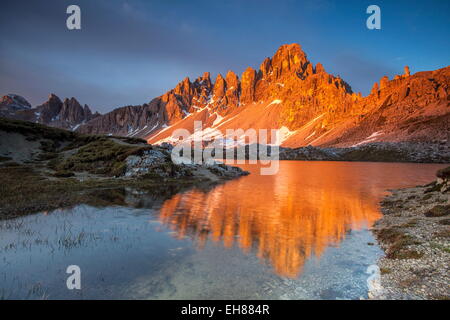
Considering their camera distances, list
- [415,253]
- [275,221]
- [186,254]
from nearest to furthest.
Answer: [415,253] → [186,254] → [275,221]

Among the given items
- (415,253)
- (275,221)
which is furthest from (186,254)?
(415,253)

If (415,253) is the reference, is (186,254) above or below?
below

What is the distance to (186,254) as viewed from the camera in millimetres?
11984

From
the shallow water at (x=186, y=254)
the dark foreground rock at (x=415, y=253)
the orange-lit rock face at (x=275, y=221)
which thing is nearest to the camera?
the dark foreground rock at (x=415, y=253)

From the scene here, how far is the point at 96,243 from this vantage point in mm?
12922

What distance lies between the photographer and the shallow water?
346 inches

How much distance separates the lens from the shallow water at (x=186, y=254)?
879 centimetres

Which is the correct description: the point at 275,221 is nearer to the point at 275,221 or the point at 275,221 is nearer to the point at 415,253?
the point at 275,221

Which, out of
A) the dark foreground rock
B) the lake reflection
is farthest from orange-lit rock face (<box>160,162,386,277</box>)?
the dark foreground rock

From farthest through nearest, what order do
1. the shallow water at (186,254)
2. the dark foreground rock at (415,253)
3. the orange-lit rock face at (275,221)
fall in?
the orange-lit rock face at (275,221), the shallow water at (186,254), the dark foreground rock at (415,253)

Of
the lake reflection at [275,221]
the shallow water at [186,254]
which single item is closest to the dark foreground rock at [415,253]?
the shallow water at [186,254]

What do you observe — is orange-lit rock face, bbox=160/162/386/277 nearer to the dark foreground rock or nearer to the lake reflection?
the lake reflection

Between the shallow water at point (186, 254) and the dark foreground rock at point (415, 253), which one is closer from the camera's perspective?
the dark foreground rock at point (415, 253)

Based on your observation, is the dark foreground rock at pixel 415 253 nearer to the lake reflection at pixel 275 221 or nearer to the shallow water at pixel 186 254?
the shallow water at pixel 186 254
